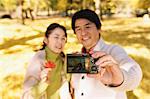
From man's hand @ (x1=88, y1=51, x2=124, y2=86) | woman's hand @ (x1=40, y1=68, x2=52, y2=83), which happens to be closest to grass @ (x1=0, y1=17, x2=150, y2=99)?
woman's hand @ (x1=40, y1=68, x2=52, y2=83)

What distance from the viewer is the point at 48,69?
418 centimetres

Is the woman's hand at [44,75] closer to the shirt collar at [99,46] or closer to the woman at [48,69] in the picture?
the woman at [48,69]

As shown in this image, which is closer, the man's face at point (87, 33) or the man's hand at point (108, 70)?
the man's hand at point (108, 70)

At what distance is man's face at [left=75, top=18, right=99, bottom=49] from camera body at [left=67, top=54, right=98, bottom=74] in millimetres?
148

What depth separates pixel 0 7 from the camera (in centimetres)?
4141

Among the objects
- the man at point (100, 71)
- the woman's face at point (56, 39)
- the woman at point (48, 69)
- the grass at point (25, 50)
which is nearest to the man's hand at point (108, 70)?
the man at point (100, 71)

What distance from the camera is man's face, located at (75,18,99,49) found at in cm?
302

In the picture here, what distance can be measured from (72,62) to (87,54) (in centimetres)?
19

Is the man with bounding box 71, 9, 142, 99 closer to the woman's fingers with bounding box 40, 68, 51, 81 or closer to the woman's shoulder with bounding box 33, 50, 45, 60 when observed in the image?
the woman's fingers with bounding box 40, 68, 51, 81

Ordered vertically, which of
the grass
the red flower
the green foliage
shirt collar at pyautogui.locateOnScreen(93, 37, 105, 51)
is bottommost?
the grass

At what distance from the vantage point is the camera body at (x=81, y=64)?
2767mm

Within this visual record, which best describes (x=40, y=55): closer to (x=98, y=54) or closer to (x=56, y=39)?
(x=56, y=39)

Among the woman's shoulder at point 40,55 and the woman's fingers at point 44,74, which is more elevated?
the woman's shoulder at point 40,55

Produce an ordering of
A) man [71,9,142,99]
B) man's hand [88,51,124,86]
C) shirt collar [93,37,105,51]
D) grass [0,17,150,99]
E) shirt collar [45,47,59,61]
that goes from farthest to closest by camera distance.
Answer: grass [0,17,150,99] < shirt collar [45,47,59,61] < shirt collar [93,37,105,51] < man [71,9,142,99] < man's hand [88,51,124,86]
